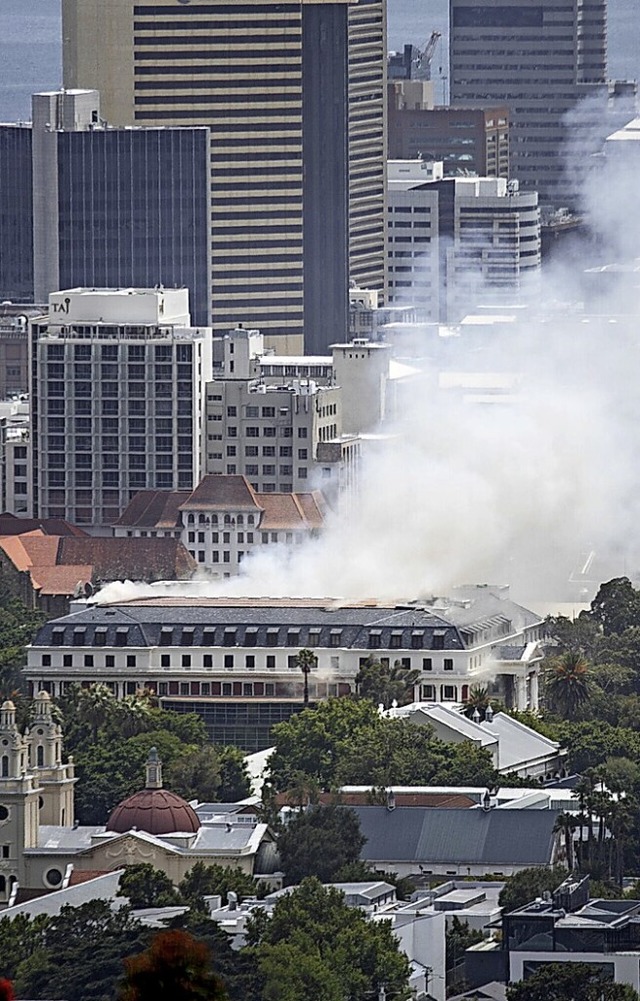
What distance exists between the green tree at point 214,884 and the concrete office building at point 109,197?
96388 mm

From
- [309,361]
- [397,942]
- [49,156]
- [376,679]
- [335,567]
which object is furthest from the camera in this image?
[49,156]

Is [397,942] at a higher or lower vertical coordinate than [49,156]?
lower

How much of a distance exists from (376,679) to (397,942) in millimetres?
39946

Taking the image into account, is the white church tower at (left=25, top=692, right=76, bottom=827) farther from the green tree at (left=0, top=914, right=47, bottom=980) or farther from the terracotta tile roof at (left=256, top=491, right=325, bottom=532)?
the terracotta tile roof at (left=256, top=491, right=325, bottom=532)

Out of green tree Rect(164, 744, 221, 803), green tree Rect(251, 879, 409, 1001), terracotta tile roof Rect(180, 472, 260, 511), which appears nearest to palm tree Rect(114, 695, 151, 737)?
→ green tree Rect(164, 744, 221, 803)

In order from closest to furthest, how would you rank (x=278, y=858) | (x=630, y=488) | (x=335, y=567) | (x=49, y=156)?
(x=278, y=858) < (x=335, y=567) < (x=630, y=488) < (x=49, y=156)

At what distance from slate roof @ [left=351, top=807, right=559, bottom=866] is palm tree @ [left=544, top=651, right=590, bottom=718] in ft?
69.2

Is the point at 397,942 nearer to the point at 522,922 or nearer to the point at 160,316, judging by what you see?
the point at 522,922

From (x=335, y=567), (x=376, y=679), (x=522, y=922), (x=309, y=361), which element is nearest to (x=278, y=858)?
(x=522, y=922)

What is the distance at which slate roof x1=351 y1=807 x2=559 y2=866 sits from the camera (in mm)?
101625

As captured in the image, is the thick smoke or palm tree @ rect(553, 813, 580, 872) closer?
palm tree @ rect(553, 813, 580, 872)

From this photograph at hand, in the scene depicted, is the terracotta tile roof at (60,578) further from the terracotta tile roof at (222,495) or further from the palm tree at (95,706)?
the palm tree at (95,706)

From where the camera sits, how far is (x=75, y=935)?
88.4 m

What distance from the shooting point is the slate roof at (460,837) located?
102 m
